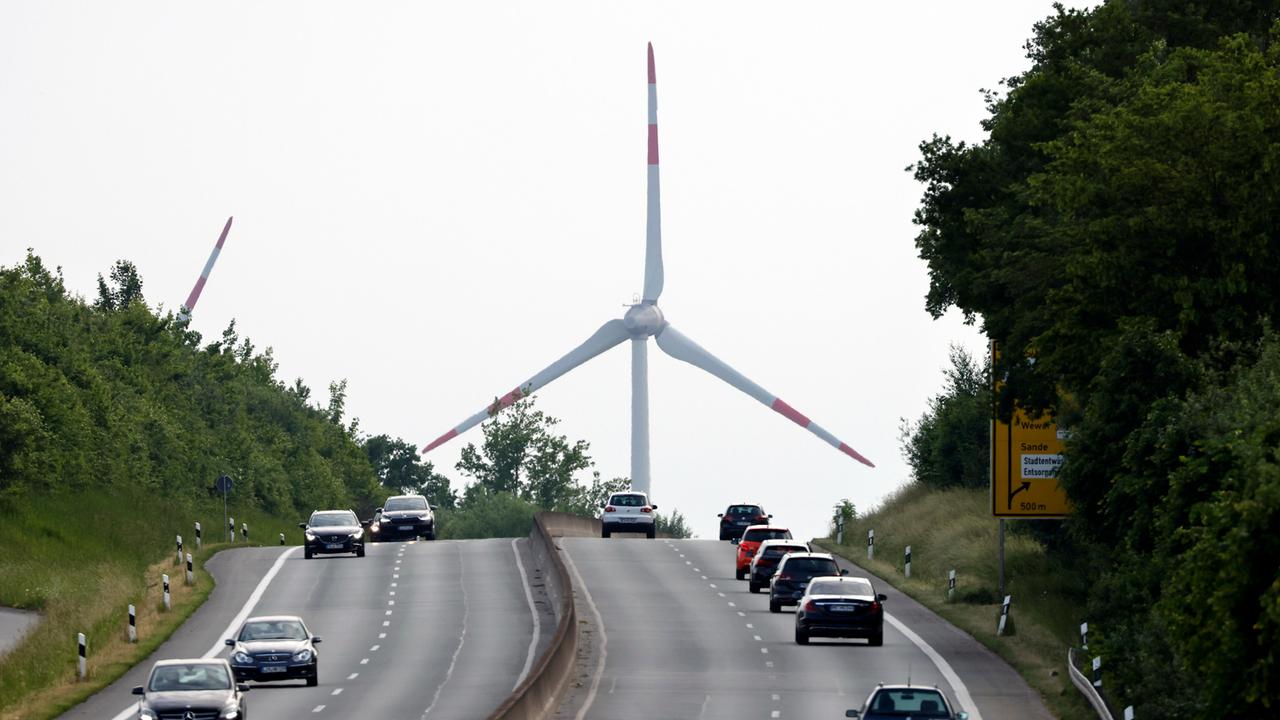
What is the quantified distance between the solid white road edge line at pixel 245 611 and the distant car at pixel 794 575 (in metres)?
13.3

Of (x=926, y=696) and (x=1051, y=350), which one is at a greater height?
(x=1051, y=350)

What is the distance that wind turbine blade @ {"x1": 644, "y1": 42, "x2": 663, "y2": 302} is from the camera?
340 feet

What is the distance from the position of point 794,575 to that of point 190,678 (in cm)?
2282

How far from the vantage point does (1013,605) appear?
55312mm

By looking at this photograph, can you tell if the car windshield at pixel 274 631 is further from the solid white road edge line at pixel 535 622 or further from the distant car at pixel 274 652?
the solid white road edge line at pixel 535 622

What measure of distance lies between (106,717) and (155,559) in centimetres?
3822

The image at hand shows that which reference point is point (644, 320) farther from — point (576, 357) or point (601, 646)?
point (601, 646)

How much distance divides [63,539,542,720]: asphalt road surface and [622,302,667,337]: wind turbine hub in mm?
28622

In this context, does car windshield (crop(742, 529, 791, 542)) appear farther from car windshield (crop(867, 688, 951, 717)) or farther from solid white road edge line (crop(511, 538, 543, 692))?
car windshield (crop(867, 688, 951, 717))

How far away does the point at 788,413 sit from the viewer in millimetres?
104625

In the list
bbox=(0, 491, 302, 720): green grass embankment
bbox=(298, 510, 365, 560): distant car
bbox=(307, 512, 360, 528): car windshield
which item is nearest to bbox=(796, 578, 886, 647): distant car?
bbox=(0, 491, 302, 720): green grass embankment

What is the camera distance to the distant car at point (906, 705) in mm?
28922

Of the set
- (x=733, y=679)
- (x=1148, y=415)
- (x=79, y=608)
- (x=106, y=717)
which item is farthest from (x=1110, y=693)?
(x=79, y=608)

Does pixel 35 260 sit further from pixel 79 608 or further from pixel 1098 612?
pixel 1098 612
